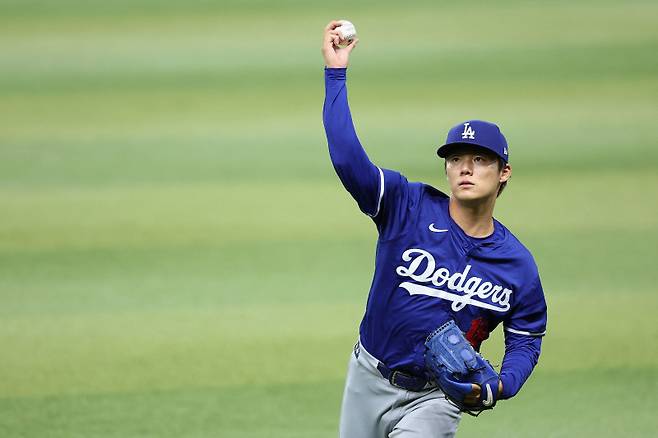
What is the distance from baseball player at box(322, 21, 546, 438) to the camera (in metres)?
4.30

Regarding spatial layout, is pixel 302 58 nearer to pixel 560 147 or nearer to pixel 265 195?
pixel 265 195

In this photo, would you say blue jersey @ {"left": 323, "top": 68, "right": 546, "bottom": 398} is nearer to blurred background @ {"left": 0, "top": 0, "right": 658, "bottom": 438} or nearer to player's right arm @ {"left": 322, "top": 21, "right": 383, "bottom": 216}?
player's right arm @ {"left": 322, "top": 21, "right": 383, "bottom": 216}

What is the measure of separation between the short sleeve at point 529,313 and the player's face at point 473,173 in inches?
15.8

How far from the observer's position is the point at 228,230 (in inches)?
319

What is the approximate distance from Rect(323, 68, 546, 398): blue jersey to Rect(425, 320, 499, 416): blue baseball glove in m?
0.13

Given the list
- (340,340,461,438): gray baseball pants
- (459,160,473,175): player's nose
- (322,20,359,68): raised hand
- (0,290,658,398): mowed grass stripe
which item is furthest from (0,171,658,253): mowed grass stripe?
(322,20,359,68): raised hand

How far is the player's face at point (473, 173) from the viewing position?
14.2 feet

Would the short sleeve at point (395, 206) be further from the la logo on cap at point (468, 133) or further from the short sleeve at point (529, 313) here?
the short sleeve at point (529, 313)

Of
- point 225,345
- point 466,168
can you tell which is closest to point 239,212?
point 225,345

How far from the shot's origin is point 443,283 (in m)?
4.30

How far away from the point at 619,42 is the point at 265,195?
354cm

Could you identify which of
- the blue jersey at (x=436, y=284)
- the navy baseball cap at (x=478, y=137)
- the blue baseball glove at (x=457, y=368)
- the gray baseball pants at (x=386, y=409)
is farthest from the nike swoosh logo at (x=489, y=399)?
the navy baseball cap at (x=478, y=137)

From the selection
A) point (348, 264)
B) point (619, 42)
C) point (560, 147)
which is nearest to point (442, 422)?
point (348, 264)

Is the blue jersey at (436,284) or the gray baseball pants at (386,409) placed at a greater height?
the blue jersey at (436,284)
